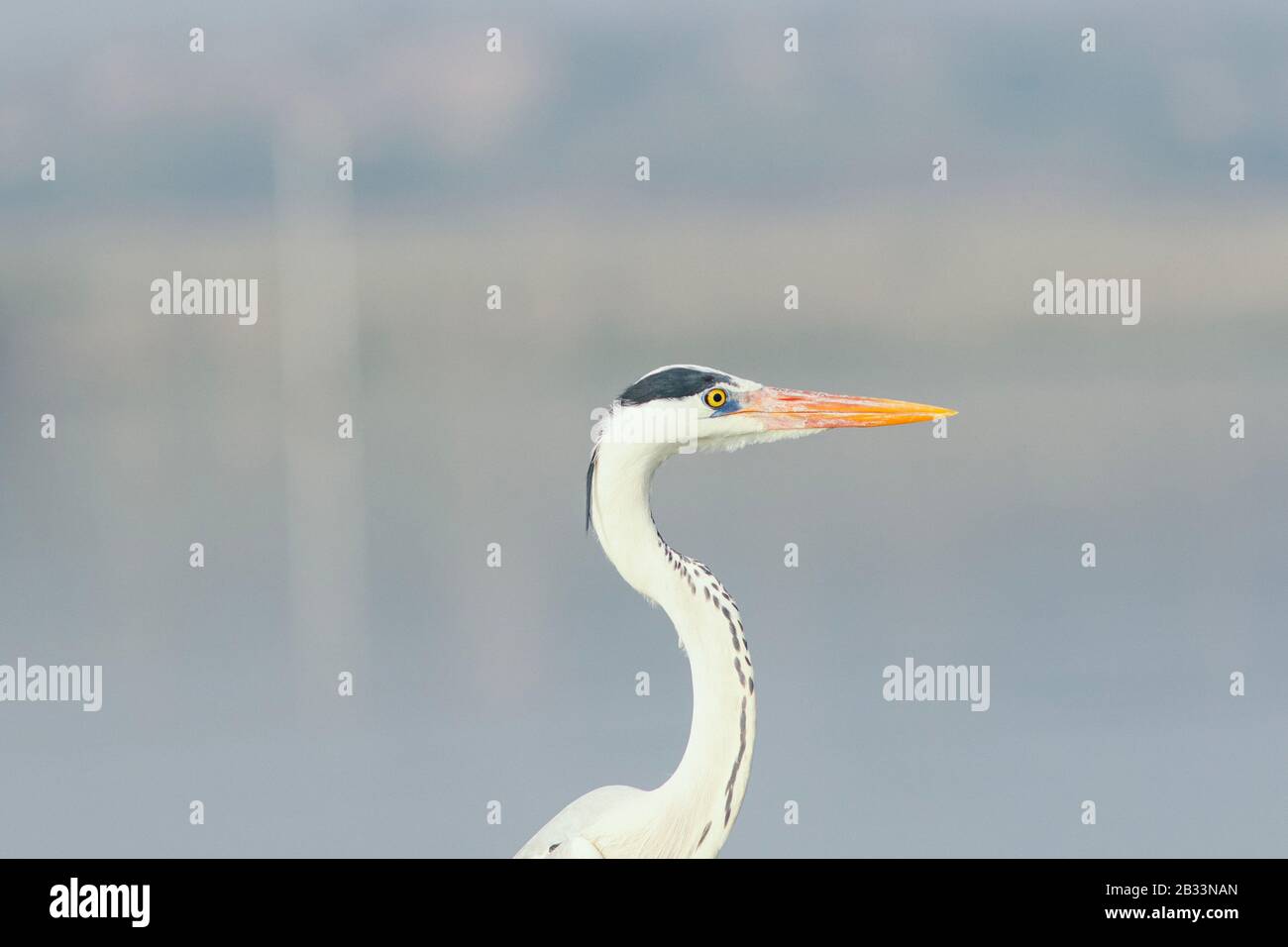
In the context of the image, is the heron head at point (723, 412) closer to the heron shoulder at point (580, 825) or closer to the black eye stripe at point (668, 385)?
the black eye stripe at point (668, 385)

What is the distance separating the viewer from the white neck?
379 cm

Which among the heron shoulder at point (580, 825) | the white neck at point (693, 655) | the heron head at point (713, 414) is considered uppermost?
the heron head at point (713, 414)

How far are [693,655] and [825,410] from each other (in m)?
0.70

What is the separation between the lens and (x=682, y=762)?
388 centimetres

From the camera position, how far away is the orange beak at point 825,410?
154 inches

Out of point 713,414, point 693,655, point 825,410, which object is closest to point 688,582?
point 693,655

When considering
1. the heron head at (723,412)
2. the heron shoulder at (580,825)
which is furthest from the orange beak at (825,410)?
the heron shoulder at (580,825)

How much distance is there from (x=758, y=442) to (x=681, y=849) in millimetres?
1025

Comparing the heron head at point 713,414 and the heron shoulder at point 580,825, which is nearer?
the heron head at point 713,414

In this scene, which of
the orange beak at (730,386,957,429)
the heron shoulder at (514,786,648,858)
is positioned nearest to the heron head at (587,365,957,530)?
the orange beak at (730,386,957,429)

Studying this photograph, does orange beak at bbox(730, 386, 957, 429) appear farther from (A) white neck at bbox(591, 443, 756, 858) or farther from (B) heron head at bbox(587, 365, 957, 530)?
(A) white neck at bbox(591, 443, 756, 858)

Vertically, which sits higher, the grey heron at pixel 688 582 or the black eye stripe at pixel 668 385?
the black eye stripe at pixel 668 385
